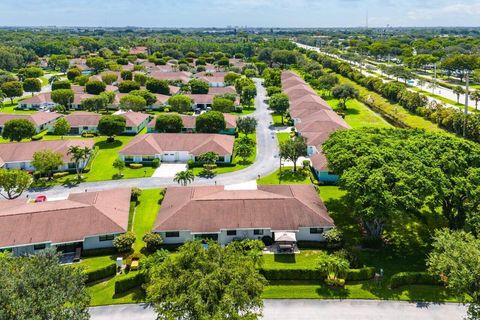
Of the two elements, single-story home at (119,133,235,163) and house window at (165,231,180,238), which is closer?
house window at (165,231,180,238)

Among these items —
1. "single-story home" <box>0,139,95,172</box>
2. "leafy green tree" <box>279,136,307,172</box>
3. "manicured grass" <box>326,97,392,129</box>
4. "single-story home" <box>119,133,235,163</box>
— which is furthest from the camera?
"manicured grass" <box>326,97,392,129</box>

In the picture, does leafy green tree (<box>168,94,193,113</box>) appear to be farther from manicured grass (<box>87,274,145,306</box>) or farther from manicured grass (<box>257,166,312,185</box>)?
manicured grass (<box>87,274,145,306</box>)

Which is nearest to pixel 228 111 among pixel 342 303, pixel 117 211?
pixel 117 211

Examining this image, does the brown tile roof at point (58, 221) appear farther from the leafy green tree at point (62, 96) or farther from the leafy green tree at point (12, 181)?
the leafy green tree at point (62, 96)

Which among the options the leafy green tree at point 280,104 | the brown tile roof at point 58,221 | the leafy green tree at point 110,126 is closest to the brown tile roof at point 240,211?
the brown tile roof at point 58,221

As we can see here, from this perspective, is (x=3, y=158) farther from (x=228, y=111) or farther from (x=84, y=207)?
(x=228, y=111)

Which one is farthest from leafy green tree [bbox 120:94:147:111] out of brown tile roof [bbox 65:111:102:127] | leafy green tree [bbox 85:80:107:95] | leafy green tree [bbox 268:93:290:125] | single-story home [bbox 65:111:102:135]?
leafy green tree [bbox 268:93:290:125]

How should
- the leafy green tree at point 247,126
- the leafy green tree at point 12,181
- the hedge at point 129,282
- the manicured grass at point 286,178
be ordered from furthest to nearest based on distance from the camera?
1. the leafy green tree at point 247,126
2. the manicured grass at point 286,178
3. the leafy green tree at point 12,181
4. the hedge at point 129,282
